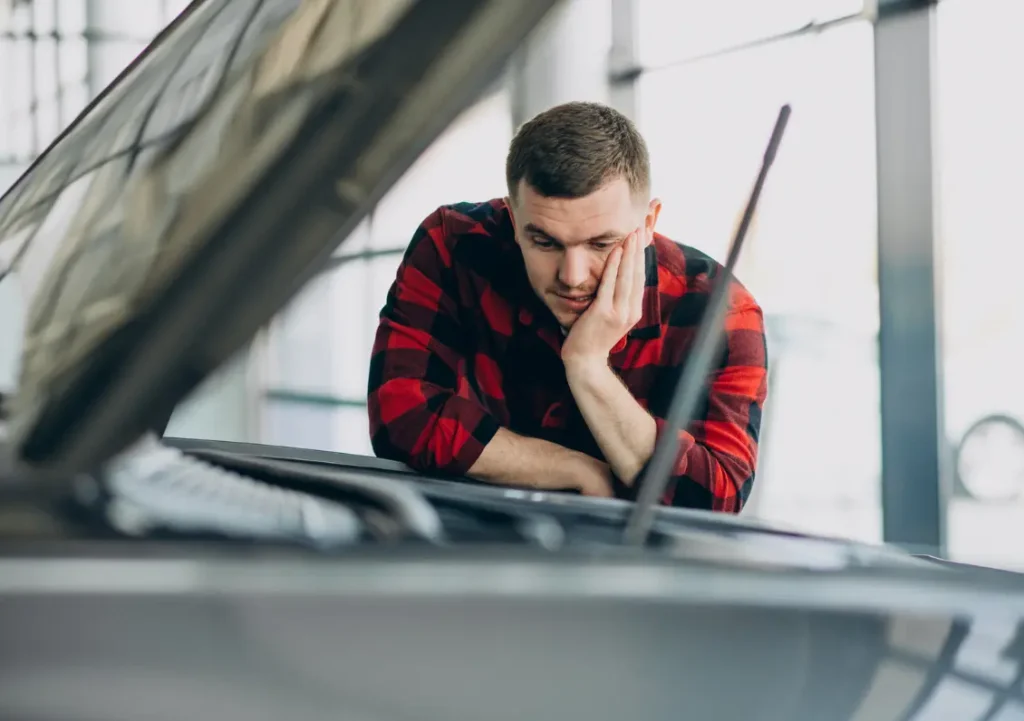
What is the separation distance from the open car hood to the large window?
384cm

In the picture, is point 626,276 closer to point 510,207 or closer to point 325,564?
point 510,207

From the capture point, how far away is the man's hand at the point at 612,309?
154 cm

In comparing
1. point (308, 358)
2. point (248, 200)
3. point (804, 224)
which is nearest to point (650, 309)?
point (248, 200)

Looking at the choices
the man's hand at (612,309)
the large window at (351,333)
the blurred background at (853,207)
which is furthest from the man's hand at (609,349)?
the large window at (351,333)

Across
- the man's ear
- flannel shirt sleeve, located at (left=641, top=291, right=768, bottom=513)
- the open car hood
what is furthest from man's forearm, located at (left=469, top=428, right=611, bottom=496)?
the open car hood

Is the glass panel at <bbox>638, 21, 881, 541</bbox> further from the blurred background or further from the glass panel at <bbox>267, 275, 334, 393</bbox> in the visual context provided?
the glass panel at <bbox>267, 275, 334, 393</bbox>

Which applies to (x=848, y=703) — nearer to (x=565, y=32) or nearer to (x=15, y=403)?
(x=15, y=403)

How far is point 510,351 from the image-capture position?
1.73 m

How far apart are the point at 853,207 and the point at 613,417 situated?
2289 millimetres

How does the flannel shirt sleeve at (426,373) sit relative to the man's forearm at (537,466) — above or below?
above

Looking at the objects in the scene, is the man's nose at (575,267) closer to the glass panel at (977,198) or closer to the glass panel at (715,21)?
the glass panel at (977,198)

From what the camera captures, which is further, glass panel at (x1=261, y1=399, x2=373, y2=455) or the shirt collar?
glass panel at (x1=261, y1=399, x2=373, y2=455)

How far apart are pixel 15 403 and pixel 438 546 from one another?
304 millimetres

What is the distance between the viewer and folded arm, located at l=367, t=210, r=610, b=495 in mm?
1456
